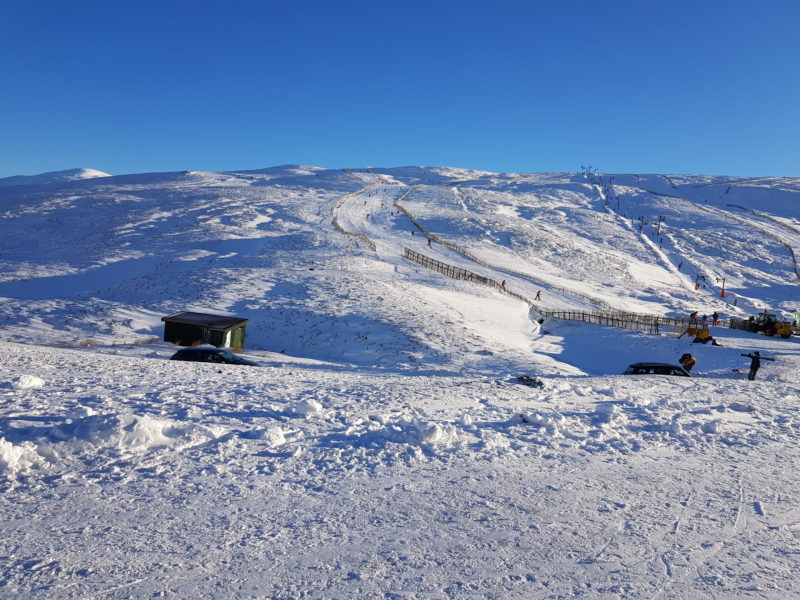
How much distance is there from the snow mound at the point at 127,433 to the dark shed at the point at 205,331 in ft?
48.8

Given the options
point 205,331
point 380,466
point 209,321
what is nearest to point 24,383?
point 380,466

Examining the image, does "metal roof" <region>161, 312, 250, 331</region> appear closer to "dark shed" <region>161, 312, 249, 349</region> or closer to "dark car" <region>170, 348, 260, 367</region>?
"dark shed" <region>161, 312, 249, 349</region>

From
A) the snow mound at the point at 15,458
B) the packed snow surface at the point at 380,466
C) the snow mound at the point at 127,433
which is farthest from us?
the snow mound at the point at 127,433

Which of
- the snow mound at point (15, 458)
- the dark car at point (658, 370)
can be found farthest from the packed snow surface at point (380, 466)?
the dark car at point (658, 370)

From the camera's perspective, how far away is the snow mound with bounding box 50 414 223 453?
766cm

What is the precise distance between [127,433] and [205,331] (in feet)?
51.8

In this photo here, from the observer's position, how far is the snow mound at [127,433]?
7664 mm

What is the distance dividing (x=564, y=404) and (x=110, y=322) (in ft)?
81.6

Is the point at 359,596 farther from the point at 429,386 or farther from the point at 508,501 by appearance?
the point at 429,386

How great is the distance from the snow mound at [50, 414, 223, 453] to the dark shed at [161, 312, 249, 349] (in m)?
14.9

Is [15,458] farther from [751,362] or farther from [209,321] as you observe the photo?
[751,362]

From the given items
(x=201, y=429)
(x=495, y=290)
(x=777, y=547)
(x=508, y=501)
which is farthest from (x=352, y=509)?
(x=495, y=290)

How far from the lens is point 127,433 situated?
7.83m

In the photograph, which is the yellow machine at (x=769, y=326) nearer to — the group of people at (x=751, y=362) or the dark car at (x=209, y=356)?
the group of people at (x=751, y=362)
